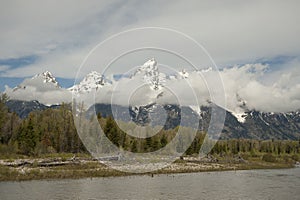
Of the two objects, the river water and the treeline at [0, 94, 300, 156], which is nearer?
the river water

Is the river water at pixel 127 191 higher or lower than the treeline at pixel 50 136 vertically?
lower

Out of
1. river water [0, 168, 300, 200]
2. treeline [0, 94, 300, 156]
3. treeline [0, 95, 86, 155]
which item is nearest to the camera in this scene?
river water [0, 168, 300, 200]

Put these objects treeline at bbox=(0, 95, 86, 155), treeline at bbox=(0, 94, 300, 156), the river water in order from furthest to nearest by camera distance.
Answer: treeline at bbox=(0, 94, 300, 156), treeline at bbox=(0, 95, 86, 155), the river water

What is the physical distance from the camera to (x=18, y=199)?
3206 centimetres

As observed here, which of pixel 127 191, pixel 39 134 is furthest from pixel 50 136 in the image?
pixel 127 191

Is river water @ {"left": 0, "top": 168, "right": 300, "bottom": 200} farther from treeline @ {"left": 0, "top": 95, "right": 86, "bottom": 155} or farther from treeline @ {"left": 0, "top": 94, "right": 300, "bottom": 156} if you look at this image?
treeline @ {"left": 0, "top": 95, "right": 86, "bottom": 155}

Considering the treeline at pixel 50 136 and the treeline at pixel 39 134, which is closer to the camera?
the treeline at pixel 39 134

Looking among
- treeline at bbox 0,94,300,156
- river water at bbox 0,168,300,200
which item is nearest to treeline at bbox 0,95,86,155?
treeline at bbox 0,94,300,156

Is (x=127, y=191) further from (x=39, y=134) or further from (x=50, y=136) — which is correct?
(x=50, y=136)

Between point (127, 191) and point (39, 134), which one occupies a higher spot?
point (39, 134)

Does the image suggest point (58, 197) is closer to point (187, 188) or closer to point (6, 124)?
point (187, 188)

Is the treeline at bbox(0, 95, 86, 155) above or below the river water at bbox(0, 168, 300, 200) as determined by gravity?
above

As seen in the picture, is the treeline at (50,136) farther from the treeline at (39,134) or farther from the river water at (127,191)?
the river water at (127,191)

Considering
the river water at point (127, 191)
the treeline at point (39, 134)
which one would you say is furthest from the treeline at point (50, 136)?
the river water at point (127, 191)
